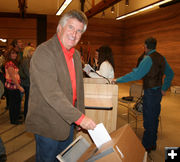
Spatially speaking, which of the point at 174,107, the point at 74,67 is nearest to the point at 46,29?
the point at 174,107

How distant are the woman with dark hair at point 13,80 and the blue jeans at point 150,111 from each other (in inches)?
86.9

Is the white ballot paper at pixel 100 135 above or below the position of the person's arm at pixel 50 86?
below

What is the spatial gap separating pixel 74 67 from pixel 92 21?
10977mm

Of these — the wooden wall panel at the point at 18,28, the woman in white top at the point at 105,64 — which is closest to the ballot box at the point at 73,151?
the woman in white top at the point at 105,64

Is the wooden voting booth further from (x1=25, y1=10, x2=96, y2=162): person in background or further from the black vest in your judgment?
(x1=25, y1=10, x2=96, y2=162): person in background

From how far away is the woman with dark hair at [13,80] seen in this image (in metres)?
3.46

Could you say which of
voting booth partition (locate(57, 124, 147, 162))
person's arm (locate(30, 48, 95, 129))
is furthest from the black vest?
person's arm (locate(30, 48, 95, 129))

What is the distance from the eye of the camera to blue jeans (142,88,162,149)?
2639mm

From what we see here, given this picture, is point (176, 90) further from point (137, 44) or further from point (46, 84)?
point (46, 84)

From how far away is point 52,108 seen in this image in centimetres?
132

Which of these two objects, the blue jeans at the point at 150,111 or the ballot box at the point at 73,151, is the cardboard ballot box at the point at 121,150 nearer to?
the ballot box at the point at 73,151

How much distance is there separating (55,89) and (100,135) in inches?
17.8

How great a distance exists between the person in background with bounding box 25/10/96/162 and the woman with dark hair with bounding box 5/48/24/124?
2318 millimetres

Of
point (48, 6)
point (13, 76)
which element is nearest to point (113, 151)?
point (13, 76)
